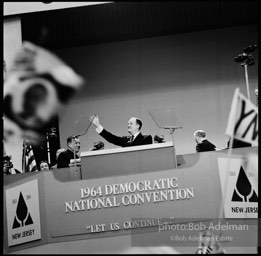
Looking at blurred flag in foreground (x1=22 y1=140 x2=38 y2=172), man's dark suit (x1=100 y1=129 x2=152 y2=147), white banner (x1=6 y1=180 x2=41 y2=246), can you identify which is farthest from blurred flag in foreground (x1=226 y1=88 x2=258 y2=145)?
blurred flag in foreground (x1=22 y1=140 x2=38 y2=172)

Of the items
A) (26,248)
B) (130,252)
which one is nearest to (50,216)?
(26,248)

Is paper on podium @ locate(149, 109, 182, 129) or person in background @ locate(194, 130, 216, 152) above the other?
paper on podium @ locate(149, 109, 182, 129)

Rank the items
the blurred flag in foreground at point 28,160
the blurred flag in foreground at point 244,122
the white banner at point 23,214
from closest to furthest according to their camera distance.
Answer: the blurred flag in foreground at point 244,122
the white banner at point 23,214
the blurred flag in foreground at point 28,160

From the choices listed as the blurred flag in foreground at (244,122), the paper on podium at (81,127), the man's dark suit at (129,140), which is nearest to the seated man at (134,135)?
the man's dark suit at (129,140)

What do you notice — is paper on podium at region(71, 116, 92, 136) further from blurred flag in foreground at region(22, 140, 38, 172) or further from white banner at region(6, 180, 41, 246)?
blurred flag in foreground at region(22, 140, 38, 172)

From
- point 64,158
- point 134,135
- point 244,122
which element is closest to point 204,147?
point 134,135

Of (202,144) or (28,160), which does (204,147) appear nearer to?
(202,144)

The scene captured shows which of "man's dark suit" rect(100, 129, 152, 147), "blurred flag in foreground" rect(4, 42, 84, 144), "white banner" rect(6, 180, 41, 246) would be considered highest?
"blurred flag in foreground" rect(4, 42, 84, 144)

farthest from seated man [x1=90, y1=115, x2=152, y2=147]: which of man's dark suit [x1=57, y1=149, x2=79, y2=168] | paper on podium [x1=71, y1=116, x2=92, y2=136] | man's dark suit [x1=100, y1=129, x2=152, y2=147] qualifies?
man's dark suit [x1=57, y1=149, x2=79, y2=168]

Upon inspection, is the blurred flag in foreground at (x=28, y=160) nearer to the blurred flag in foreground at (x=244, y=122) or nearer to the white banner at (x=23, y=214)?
the white banner at (x=23, y=214)

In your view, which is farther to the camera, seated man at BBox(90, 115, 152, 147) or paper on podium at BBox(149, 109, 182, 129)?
seated man at BBox(90, 115, 152, 147)

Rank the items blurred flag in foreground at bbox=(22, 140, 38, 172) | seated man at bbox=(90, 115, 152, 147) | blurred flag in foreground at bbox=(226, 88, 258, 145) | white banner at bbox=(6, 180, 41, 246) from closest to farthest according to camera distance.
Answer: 1. blurred flag in foreground at bbox=(226, 88, 258, 145)
2. white banner at bbox=(6, 180, 41, 246)
3. seated man at bbox=(90, 115, 152, 147)
4. blurred flag in foreground at bbox=(22, 140, 38, 172)

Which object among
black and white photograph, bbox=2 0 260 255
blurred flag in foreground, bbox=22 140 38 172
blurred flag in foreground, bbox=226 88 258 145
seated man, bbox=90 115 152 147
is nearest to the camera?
blurred flag in foreground, bbox=226 88 258 145

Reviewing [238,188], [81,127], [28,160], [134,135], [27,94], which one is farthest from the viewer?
[28,160]
